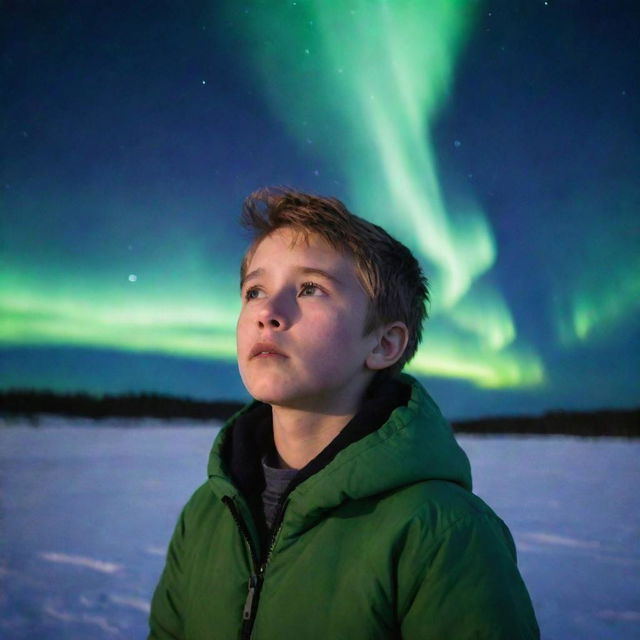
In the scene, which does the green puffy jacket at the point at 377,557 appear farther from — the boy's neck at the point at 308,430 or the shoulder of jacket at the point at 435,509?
the boy's neck at the point at 308,430

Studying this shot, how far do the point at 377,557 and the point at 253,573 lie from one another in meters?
0.25

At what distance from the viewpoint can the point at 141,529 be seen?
131 inches

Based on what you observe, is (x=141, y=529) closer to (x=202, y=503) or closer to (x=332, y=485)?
(x=202, y=503)

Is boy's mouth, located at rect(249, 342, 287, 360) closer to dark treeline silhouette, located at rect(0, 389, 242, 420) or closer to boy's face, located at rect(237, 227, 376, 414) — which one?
boy's face, located at rect(237, 227, 376, 414)

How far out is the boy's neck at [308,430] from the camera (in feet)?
3.67

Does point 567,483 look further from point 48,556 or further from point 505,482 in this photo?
point 48,556

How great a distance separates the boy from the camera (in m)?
0.86

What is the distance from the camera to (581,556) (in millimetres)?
2867

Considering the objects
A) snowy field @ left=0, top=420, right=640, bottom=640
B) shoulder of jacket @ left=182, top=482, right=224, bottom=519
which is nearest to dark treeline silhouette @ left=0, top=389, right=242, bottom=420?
snowy field @ left=0, top=420, right=640, bottom=640

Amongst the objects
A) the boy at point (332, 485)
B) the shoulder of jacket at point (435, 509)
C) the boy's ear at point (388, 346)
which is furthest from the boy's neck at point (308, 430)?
the shoulder of jacket at point (435, 509)

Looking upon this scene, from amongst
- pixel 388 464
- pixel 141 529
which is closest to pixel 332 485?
pixel 388 464

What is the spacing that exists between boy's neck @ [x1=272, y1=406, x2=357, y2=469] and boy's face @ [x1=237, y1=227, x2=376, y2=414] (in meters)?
0.02

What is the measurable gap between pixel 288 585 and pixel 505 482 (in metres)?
4.29

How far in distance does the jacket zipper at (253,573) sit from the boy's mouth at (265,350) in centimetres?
27
